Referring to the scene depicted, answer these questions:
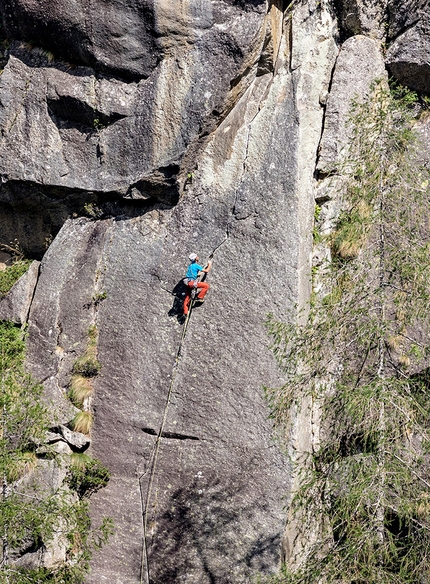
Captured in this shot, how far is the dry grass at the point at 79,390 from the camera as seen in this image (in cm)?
1323

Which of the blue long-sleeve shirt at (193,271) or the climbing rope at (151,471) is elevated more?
the blue long-sleeve shirt at (193,271)

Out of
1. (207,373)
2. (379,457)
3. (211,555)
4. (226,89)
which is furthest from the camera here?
(226,89)

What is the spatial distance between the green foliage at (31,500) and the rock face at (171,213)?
1.39ft

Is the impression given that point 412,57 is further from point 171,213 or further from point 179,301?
point 179,301

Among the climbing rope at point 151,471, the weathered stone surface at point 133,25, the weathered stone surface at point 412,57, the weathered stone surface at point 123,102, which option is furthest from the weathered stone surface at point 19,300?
the weathered stone surface at point 412,57

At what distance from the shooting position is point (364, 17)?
1475 centimetres

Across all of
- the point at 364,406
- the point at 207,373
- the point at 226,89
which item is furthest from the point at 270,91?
the point at 364,406

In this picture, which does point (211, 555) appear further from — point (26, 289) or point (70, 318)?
point (26, 289)

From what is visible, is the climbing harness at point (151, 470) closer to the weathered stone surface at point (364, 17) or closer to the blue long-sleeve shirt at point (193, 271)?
the blue long-sleeve shirt at point (193, 271)

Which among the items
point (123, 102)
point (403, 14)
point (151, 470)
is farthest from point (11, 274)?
point (403, 14)

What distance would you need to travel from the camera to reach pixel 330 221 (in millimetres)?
13766

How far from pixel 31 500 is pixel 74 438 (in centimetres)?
128

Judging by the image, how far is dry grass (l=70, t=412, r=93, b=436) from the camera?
1301cm

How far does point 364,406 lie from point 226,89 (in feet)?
21.0
